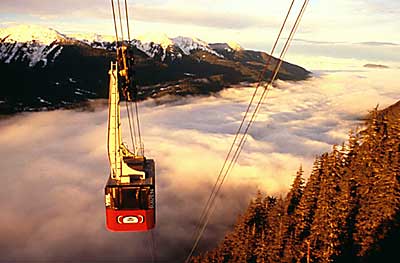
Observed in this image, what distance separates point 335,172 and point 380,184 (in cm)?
830

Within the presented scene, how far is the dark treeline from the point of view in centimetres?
4238

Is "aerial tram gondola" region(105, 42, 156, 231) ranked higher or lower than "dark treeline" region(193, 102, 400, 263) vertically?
higher

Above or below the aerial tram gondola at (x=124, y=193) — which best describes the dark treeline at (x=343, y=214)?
below

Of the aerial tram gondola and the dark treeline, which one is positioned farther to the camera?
the dark treeline

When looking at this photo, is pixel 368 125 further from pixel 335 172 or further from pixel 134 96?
pixel 134 96

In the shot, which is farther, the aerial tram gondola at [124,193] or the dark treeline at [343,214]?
the dark treeline at [343,214]

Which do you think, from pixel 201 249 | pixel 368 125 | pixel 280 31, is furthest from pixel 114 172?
pixel 201 249

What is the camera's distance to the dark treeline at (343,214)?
1668 inches

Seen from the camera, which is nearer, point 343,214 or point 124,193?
point 124,193

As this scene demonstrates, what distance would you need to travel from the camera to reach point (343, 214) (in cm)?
4697

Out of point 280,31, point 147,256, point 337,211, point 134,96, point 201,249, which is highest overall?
point 280,31

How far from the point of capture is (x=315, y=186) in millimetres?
53750

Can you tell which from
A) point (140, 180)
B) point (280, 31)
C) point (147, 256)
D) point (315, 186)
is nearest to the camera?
point (280, 31)

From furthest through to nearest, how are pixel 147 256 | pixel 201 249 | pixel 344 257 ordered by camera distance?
pixel 147 256
pixel 201 249
pixel 344 257
